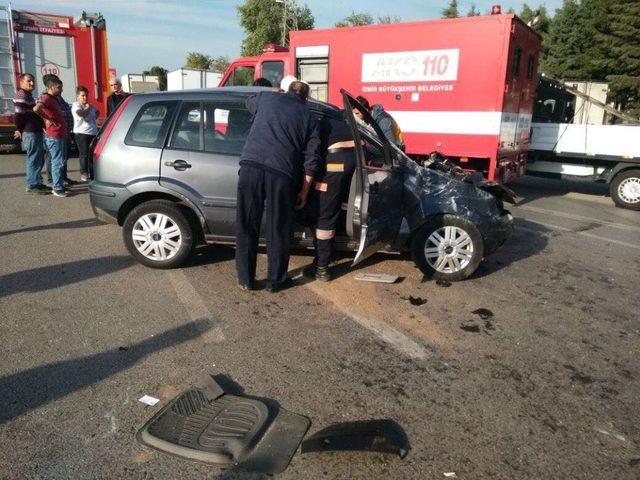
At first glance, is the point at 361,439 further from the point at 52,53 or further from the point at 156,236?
the point at 52,53

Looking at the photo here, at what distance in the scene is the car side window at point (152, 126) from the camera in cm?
480

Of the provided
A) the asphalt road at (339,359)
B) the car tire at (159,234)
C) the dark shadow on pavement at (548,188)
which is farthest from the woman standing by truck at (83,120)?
the dark shadow on pavement at (548,188)

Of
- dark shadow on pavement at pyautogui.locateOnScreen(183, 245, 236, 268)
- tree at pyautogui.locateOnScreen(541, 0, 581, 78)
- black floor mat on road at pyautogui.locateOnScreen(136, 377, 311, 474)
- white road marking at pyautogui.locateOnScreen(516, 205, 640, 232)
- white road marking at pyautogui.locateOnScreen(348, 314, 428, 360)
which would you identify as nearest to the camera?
black floor mat on road at pyautogui.locateOnScreen(136, 377, 311, 474)

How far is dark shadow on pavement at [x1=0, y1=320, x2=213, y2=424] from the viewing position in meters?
2.81

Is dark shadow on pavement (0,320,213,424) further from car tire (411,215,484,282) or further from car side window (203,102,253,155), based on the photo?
car tire (411,215,484,282)

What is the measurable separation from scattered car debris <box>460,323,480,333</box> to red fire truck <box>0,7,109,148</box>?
1255cm

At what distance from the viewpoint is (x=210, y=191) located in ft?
15.5

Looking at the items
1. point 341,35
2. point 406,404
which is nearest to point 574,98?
point 341,35

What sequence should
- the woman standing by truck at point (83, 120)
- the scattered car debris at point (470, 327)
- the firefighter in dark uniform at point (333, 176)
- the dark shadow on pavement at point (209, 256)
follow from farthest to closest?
the woman standing by truck at point (83, 120) < the dark shadow on pavement at point (209, 256) < the firefighter in dark uniform at point (333, 176) < the scattered car debris at point (470, 327)

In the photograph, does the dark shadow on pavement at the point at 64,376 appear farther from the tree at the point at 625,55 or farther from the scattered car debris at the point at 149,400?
the tree at the point at 625,55

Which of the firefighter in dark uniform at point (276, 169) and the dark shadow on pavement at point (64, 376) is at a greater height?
the firefighter in dark uniform at point (276, 169)

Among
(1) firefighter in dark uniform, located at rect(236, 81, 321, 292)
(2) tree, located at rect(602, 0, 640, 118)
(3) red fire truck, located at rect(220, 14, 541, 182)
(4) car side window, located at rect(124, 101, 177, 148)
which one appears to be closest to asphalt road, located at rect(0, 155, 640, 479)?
(1) firefighter in dark uniform, located at rect(236, 81, 321, 292)

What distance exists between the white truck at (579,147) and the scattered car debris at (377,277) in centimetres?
697

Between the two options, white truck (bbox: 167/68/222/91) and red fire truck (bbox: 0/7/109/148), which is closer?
red fire truck (bbox: 0/7/109/148)
